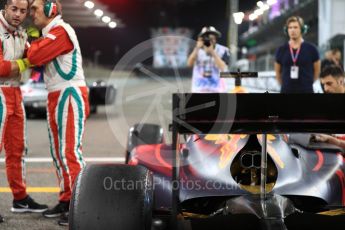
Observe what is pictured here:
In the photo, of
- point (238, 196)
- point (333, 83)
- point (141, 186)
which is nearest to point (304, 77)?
point (333, 83)

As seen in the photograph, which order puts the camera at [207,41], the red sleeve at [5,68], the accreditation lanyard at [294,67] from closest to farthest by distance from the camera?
the red sleeve at [5,68], the accreditation lanyard at [294,67], the camera at [207,41]

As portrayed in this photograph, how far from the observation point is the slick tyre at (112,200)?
2379 millimetres

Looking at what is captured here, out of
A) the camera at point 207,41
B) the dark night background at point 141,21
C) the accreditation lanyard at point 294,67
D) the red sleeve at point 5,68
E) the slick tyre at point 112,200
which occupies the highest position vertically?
the dark night background at point 141,21

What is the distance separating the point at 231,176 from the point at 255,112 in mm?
738

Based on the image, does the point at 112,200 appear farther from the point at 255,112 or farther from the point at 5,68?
the point at 5,68

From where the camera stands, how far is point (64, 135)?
393 centimetres

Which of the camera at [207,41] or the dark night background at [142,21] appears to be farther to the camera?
the dark night background at [142,21]

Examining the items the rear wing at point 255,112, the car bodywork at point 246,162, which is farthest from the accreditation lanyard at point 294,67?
the rear wing at point 255,112

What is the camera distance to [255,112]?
2367 mm

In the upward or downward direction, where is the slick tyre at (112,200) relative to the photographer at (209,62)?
downward

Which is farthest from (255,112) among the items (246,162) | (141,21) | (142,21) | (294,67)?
(142,21)

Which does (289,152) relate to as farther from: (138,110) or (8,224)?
(138,110)

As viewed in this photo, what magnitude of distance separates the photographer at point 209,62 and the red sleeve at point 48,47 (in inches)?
110

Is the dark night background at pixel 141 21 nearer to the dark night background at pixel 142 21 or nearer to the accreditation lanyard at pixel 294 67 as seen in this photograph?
the dark night background at pixel 142 21
